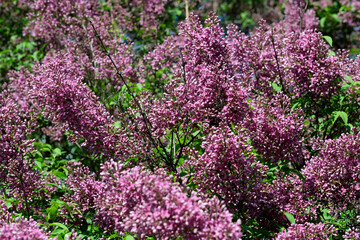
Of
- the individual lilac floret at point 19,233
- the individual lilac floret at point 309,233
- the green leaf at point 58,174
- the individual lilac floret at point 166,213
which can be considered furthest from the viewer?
the green leaf at point 58,174

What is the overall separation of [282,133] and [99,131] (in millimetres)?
2054

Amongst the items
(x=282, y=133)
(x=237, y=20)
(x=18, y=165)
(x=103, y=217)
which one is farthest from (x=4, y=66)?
(x=237, y=20)

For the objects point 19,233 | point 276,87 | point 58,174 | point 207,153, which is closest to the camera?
point 19,233

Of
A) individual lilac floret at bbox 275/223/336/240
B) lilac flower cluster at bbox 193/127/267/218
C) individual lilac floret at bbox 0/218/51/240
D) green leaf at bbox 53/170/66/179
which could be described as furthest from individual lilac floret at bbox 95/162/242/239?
green leaf at bbox 53/170/66/179

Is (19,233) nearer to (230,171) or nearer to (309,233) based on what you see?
(230,171)

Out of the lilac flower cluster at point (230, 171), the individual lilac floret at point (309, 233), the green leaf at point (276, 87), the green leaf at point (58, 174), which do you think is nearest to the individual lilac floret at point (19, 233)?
the lilac flower cluster at point (230, 171)

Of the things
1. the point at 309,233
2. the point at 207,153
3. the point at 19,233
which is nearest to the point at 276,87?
the point at 207,153

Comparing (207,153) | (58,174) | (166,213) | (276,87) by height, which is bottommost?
(166,213)

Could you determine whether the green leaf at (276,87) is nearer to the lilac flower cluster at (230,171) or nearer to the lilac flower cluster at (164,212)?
the lilac flower cluster at (230,171)

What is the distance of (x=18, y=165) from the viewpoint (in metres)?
4.35

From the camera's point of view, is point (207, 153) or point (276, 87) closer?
point (207, 153)

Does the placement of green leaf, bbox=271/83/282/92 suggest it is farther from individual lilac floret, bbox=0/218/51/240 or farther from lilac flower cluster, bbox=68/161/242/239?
individual lilac floret, bbox=0/218/51/240

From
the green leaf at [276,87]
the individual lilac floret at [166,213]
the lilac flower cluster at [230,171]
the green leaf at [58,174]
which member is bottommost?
the individual lilac floret at [166,213]

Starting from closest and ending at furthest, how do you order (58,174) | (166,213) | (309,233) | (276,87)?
(166,213)
(309,233)
(276,87)
(58,174)
